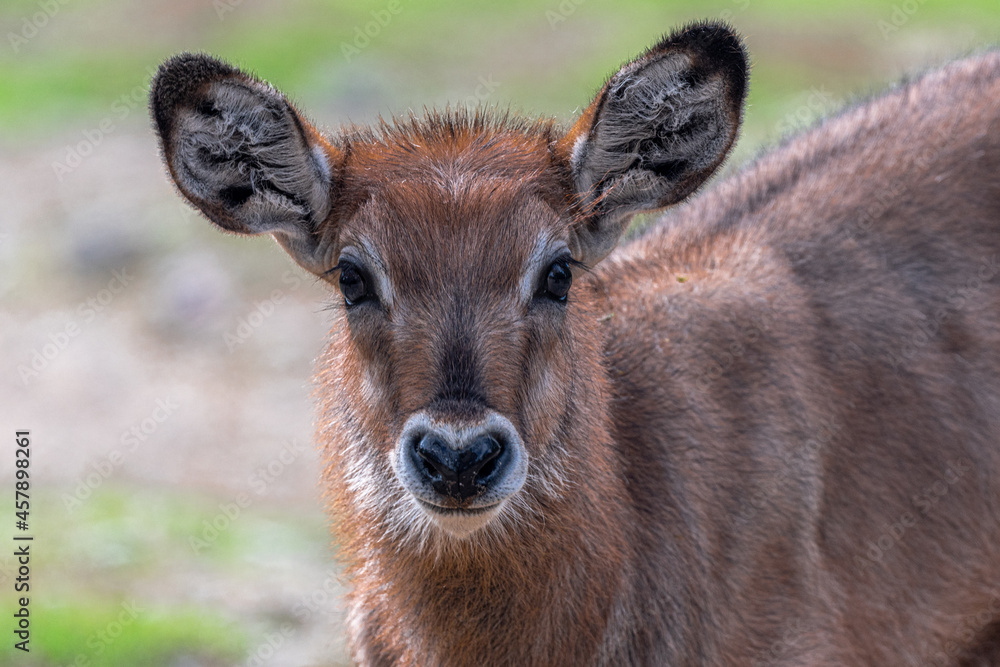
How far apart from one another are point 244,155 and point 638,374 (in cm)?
257

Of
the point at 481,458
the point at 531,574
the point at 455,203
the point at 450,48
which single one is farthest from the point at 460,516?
the point at 450,48

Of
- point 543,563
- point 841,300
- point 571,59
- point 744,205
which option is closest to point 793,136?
point 744,205

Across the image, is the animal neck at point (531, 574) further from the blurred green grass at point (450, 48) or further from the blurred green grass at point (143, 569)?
the blurred green grass at point (450, 48)

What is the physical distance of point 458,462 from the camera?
217 inches

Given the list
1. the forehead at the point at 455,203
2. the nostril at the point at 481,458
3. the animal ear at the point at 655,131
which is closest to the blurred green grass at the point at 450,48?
the animal ear at the point at 655,131

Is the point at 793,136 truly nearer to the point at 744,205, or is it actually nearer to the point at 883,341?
the point at 744,205

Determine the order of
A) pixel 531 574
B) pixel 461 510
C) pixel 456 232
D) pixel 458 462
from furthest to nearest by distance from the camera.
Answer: pixel 531 574
pixel 456 232
pixel 461 510
pixel 458 462

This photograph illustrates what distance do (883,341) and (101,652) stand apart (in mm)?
7400

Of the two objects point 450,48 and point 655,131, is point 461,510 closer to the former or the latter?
point 655,131

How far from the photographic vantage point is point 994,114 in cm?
809

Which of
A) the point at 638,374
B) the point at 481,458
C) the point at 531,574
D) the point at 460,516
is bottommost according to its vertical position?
the point at 531,574

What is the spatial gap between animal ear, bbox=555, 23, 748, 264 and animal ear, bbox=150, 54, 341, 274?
139 cm

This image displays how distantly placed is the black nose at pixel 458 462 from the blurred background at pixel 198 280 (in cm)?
274

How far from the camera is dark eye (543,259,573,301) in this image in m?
6.36
